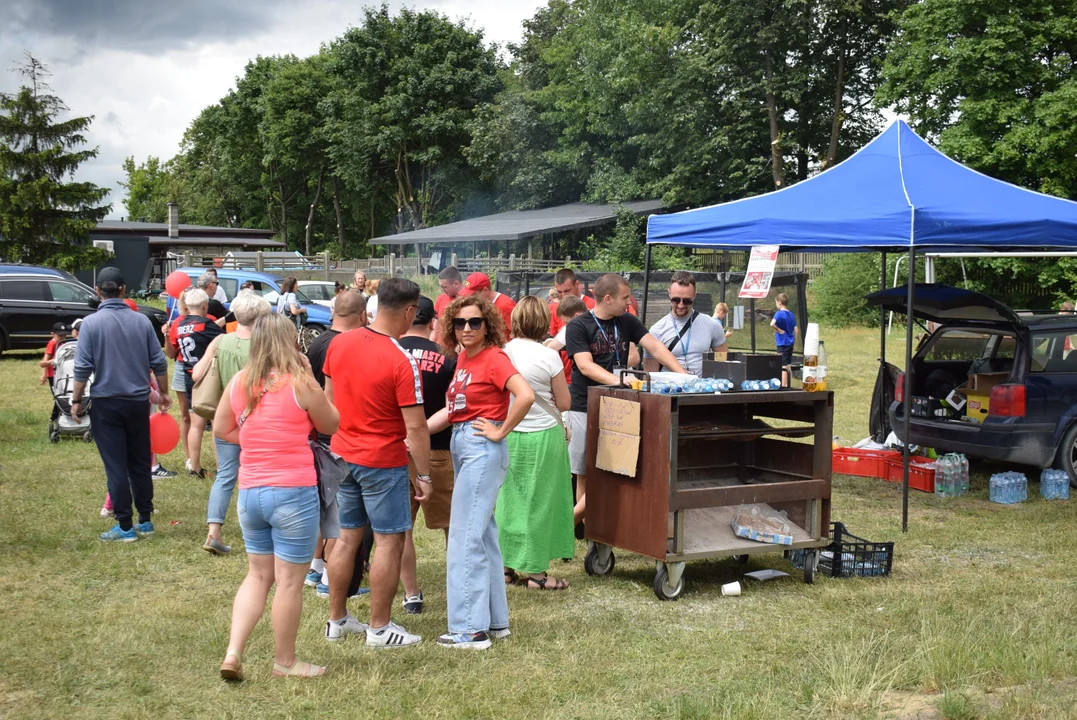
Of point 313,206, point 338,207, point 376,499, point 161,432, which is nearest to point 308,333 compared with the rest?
point 161,432

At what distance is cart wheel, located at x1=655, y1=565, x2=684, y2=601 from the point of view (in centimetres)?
623

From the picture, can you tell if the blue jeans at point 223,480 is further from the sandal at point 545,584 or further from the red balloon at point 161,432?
the sandal at point 545,584

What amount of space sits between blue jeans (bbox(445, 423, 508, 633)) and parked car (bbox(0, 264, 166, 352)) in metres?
16.3

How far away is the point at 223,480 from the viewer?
23.8ft

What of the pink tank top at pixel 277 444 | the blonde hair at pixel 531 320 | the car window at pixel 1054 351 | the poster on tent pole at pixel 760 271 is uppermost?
the poster on tent pole at pixel 760 271

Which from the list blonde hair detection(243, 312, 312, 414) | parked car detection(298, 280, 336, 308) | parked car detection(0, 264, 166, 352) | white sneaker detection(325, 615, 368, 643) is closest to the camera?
blonde hair detection(243, 312, 312, 414)

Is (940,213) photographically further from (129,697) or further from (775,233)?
(129,697)

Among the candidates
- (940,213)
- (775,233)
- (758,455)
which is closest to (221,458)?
(758,455)

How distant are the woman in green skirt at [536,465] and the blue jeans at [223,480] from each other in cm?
212

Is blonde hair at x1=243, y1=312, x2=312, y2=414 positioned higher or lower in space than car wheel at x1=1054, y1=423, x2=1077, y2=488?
higher

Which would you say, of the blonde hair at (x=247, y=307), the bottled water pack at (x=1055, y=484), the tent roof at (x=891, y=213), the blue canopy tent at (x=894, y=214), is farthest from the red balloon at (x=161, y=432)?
the bottled water pack at (x=1055, y=484)

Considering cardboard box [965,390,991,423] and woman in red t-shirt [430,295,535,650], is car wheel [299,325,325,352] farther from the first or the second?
woman in red t-shirt [430,295,535,650]

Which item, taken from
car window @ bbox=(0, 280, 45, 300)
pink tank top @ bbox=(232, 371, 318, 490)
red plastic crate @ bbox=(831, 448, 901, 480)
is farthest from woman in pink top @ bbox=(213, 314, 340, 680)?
car window @ bbox=(0, 280, 45, 300)

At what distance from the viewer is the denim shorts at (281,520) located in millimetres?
4504
